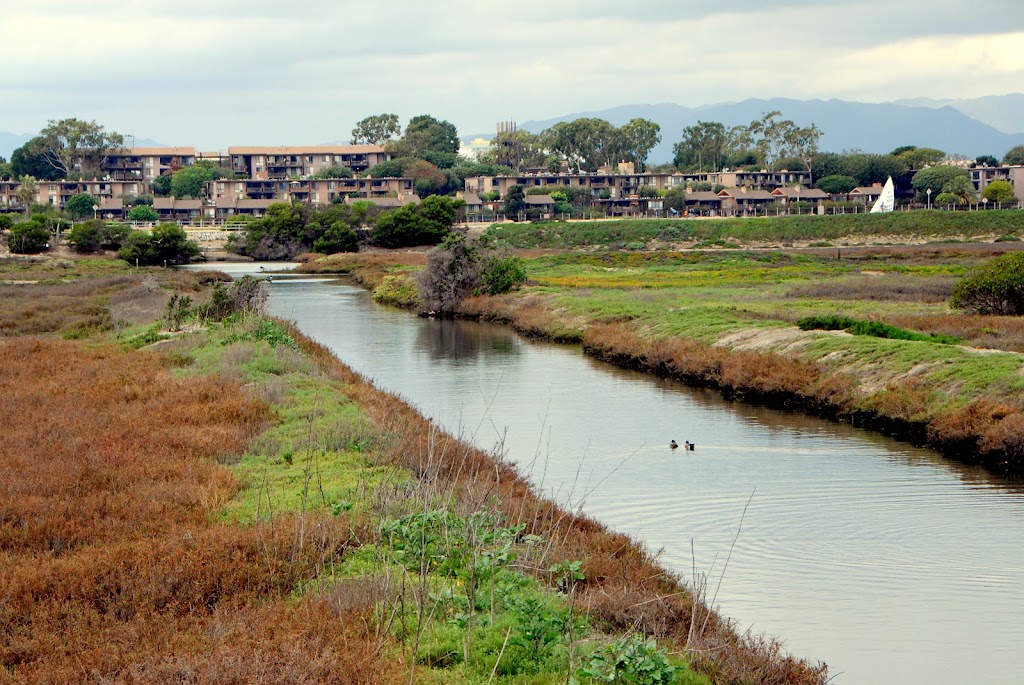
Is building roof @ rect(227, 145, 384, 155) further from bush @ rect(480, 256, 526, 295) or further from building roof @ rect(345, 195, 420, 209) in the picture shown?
bush @ rect(480, 256, 526, 295)

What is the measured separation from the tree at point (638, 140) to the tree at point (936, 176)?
45804mm

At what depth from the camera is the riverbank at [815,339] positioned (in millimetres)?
24516

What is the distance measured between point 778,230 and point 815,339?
273 ft

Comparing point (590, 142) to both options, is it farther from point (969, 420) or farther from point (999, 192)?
point (969, 420)

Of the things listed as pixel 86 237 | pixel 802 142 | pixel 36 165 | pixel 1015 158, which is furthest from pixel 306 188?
pixel 1015 158

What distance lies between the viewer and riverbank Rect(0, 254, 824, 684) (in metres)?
9.61

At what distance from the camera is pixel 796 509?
19172 millimetres

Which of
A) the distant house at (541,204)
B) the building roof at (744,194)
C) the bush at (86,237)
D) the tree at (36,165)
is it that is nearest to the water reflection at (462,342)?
the bush at (86,237)

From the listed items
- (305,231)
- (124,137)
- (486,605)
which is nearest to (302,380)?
(486,605)

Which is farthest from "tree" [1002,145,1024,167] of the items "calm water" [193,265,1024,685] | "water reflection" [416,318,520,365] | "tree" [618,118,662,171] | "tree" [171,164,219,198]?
"calm water" [193,265,1024,685]

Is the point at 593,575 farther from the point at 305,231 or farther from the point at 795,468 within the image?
the point at 305,231

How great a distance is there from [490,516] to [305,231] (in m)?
101

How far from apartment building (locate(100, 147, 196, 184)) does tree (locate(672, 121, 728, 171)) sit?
2991 inches

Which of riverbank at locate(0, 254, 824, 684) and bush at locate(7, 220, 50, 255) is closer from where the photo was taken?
riverbank at locate(0, 254, 824, 684)
